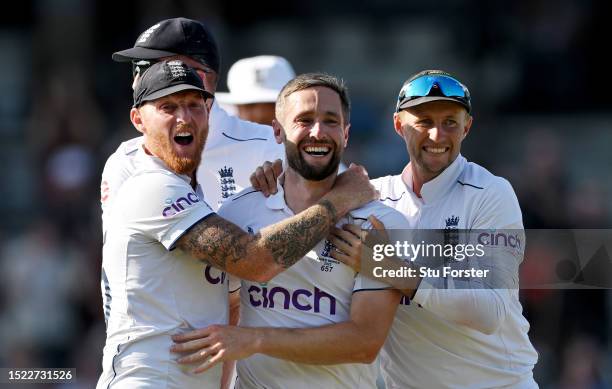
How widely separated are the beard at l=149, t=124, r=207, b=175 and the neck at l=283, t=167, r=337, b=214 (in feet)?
1.45

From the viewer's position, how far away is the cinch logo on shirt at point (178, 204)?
16.0 feet

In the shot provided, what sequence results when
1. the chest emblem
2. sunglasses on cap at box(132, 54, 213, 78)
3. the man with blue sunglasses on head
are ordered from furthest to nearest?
the chest emblem, sunglasses on cap at box(132, 54, 213, 78), the man with blue sunglasses on head

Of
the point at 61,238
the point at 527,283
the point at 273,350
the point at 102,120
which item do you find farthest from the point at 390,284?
the point at 102,120

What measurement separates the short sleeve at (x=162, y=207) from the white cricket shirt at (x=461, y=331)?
1.11m

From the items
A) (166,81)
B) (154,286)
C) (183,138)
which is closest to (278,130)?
(183,138)

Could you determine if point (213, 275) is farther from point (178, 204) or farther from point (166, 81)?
point (166, 81)

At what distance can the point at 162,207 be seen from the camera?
16.0 ft

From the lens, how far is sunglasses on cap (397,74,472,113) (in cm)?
536

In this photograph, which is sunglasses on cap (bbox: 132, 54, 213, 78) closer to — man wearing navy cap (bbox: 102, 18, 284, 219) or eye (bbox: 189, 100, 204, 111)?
man wearing navy cap (bbox: 102, 18, 284, 219)

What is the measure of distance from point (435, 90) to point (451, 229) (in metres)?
0.65

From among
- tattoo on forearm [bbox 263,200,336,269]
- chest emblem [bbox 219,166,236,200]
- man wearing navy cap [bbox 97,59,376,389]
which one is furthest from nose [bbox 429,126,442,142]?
chest emblem [bbox 219,166,236,200]

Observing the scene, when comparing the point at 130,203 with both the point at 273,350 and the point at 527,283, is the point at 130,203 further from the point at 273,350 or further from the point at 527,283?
the point at 527,283

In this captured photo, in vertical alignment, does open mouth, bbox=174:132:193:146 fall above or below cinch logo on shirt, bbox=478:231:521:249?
above

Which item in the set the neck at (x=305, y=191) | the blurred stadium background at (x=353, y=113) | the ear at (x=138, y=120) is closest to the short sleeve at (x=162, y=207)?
the ear at (x=138, y=120)
